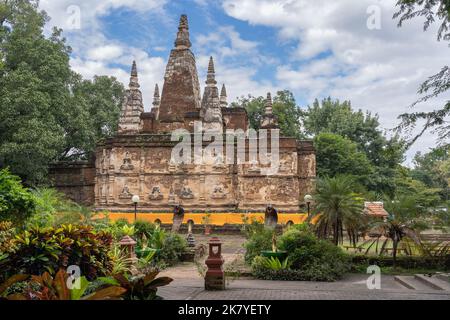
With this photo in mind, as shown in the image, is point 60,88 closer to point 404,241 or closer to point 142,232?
point 142,232

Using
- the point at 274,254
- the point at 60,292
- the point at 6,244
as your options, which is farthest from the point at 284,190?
the point at 60,292

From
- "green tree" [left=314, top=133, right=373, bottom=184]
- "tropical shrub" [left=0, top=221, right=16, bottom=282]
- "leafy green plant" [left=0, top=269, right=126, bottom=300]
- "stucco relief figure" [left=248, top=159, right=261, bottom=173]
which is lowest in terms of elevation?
"leafy green plant" [left=0, top=269, right=126, bottom=300]

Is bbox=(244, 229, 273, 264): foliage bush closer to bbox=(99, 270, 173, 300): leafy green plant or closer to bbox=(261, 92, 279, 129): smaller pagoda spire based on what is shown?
bbox=(99, 270, 173, 300): leafy green plant

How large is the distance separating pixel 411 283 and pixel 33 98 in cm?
2266

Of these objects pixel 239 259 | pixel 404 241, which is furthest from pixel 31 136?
pixel 404 241

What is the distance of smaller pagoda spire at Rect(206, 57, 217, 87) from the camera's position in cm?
2976

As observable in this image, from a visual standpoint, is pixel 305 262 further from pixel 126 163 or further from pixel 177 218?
pixel 126 163

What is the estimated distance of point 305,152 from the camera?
2972 centimetres

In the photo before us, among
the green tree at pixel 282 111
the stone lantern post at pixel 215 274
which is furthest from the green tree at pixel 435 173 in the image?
the stone lantern post at pixel 215 274

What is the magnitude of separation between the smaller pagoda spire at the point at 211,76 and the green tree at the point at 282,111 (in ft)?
48.3

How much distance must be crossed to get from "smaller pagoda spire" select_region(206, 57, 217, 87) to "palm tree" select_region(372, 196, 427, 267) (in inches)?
722

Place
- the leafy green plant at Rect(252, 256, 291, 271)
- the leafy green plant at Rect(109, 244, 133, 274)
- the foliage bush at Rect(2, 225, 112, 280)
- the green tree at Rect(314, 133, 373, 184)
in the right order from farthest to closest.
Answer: the green tree at Rect(314, 133, 373, 184) < the leafy green plant at Rect(252, 256, 291, 271) < the leafy green plant at Rect(109, 244, 133, 274) < the foliage bush at Rect(2, 225, 112, 280)

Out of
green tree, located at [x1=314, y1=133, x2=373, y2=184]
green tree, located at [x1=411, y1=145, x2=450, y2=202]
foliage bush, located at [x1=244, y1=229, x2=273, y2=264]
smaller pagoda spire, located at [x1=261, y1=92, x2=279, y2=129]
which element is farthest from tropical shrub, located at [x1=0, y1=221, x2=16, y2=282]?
green tree, located at [x1=411, y1=145, x2=450, y2=202]

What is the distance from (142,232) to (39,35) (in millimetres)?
18837
